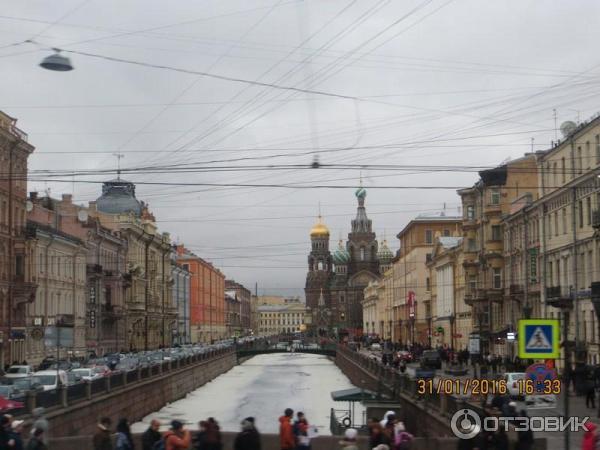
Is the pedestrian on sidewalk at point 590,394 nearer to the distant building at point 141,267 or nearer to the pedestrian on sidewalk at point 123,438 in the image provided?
the pedestrian on sidewalk at point 123,438

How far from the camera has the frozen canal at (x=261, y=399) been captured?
5650 cm

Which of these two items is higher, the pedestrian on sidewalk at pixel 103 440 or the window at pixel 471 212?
the window at pixel 471 212

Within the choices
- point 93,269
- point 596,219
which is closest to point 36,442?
point 596,219

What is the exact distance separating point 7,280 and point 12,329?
279 cm

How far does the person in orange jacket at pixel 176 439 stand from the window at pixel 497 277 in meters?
54.9

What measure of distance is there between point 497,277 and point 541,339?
57067 millimetres

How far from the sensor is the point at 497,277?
7238 cm

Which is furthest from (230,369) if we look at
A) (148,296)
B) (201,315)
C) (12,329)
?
(12,329)

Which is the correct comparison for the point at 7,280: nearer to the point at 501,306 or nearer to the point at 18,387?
the point at 18,387

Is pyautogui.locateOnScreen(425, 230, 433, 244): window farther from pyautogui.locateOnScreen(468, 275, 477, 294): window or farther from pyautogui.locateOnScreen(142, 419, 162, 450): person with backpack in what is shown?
pyautogui.locateOnScreen(142, 419, 162, 450): person with backpack

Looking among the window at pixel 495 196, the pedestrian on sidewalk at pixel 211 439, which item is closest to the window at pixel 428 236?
the window at pixel 495 196

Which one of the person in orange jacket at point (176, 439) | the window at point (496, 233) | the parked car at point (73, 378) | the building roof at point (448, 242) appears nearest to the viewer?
the person in orange jacket at point (176, 439)

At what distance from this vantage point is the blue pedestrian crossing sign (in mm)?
16078

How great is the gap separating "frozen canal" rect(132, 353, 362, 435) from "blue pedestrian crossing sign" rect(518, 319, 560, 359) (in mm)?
33482
